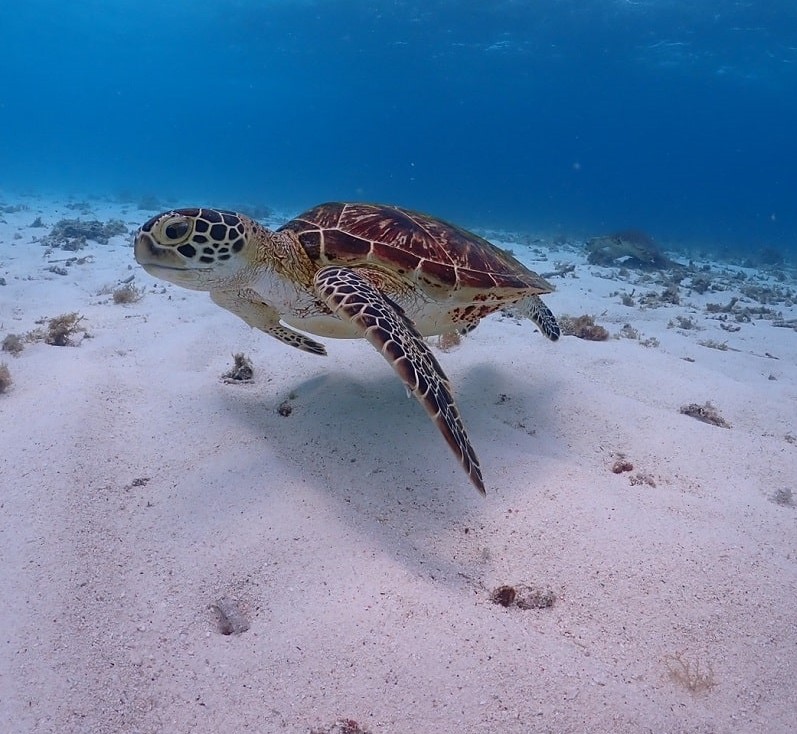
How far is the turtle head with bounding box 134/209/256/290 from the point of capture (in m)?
3.22

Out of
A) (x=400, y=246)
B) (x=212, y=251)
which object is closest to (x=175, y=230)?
(x=212, y=251)

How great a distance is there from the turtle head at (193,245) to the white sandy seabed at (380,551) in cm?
106

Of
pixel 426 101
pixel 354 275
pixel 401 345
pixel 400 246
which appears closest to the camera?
pixel 401 345

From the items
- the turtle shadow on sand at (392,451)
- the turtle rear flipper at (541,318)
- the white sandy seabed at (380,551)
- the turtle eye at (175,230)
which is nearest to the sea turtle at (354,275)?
the turtle eye at (175,230)

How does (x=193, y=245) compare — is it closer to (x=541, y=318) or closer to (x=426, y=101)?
(x=541, y=318)

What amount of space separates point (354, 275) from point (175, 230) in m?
1.21

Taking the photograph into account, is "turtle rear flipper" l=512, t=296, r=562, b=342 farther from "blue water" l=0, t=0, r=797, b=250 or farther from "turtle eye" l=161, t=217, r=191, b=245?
"blue water" l=0, t=0, r=797, b=250

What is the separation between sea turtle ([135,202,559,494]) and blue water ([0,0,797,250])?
2934cm

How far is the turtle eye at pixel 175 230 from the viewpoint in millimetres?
3215

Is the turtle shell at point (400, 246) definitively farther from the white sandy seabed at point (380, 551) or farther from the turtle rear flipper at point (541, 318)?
the turtle rear flipper at point (541, 318)

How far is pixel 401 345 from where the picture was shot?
9.08 ft

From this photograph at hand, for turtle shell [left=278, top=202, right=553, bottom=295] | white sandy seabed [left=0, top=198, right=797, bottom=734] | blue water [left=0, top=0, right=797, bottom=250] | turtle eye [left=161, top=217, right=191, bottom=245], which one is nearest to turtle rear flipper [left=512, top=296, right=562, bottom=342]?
white sandy seabed [left=0, top=198, right=797, bottom=734]

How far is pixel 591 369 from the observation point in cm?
517

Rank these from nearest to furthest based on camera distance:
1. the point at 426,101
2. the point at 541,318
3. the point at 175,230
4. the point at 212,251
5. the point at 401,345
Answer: the point at 401,345 → the point at 175,230 → the point at 212,251 → the point at 541,318 → the point at 426,101
